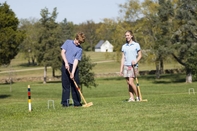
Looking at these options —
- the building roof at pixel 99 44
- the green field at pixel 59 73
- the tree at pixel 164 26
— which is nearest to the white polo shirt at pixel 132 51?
the tree at pixel 164 26

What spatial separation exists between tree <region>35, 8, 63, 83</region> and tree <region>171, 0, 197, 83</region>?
24647mm

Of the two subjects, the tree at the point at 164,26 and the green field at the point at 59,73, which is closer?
the tree at the point at 164,26

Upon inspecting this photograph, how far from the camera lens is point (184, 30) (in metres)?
57.1

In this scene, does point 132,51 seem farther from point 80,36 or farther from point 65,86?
point 65,86

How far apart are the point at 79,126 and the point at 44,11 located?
7136cm

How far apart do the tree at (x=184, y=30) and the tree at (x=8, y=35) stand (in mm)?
18822

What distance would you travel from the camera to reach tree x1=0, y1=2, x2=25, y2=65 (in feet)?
181

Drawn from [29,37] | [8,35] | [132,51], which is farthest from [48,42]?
[132,51]

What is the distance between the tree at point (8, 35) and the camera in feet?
181

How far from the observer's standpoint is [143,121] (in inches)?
378

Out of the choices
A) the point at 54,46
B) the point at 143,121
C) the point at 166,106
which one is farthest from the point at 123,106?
the point at 54,46

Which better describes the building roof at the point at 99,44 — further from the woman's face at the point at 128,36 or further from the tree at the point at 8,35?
the woman's face at the point at 128,36

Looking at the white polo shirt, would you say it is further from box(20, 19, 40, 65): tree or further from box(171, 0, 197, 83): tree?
box(20, 19, 40, 65): tree

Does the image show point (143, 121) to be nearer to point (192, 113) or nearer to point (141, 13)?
point (192, 113)
